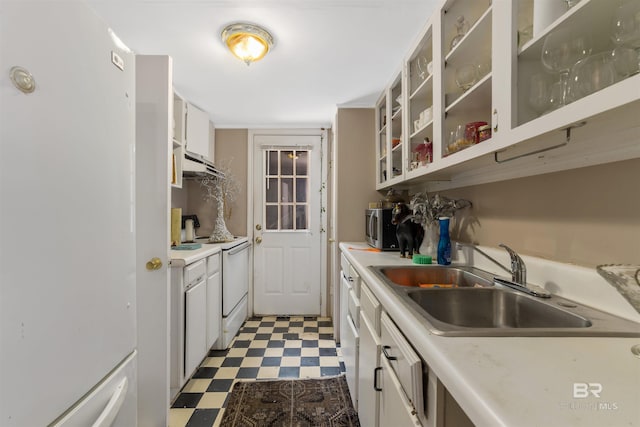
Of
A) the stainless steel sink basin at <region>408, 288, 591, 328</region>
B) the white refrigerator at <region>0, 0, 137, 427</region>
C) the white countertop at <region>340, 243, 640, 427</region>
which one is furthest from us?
the stainless steel sink basin at <region>408, 288, 591, 328</region>

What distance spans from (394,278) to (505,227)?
565mm

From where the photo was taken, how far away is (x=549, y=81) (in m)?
0.79

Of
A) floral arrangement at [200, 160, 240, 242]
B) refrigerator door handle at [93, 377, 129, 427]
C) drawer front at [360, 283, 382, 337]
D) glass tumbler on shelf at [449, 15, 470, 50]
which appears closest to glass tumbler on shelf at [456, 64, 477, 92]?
glass tumbler on shelf at [449, 15, 470, 50]

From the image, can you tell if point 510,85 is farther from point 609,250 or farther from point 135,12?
point 135,12

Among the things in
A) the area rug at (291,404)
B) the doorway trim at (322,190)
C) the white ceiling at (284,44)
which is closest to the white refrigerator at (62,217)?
the white ceiling at (284,44)

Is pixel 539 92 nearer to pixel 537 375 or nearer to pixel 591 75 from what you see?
pixel 591 75

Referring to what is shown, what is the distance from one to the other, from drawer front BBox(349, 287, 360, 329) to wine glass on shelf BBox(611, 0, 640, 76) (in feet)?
4.35

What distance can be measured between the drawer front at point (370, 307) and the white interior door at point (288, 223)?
1.84 m

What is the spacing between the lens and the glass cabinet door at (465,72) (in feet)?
3.47

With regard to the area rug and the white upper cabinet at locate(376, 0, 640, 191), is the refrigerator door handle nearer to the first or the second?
the area rug

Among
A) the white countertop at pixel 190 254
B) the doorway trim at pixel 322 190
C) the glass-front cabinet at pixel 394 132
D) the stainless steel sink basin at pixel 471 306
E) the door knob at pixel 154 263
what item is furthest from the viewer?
the doorway trim at pixel 322 190

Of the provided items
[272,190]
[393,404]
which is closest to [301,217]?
[272,190]

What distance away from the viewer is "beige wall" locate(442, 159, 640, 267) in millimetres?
776

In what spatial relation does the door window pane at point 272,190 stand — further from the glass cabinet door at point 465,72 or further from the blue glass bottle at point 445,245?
the glass cabinet door at point 465,72
